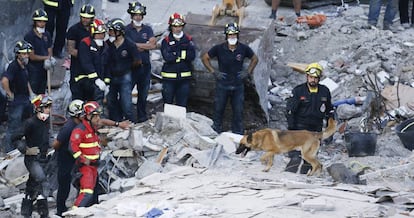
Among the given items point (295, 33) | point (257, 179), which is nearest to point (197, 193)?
point (257, 179)

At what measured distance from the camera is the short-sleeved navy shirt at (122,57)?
1641cm

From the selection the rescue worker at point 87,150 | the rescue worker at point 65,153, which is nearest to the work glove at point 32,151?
the rescue worker at point 65,153

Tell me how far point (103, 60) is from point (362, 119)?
4.13 meters

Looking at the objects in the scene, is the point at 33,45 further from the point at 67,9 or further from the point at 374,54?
the point at 374,54

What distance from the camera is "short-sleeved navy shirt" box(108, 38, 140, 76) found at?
646 inches

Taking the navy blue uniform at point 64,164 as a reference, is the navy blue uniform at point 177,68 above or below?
above

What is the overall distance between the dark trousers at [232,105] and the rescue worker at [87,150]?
369 centimetres

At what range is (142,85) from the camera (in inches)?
675

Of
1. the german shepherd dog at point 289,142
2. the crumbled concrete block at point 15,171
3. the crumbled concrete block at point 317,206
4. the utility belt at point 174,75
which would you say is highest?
the utility belt at point 174,75

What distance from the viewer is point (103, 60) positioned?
53.6 feet

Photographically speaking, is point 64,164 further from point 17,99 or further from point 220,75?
point 220,75

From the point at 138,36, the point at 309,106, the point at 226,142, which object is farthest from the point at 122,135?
the point at 309,106

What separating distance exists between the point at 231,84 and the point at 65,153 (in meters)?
3.78

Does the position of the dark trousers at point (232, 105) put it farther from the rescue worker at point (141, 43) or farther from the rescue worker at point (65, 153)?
the rescue worker at point (65, 153)
